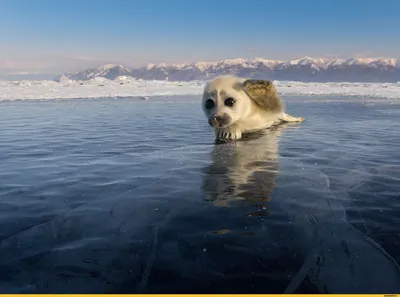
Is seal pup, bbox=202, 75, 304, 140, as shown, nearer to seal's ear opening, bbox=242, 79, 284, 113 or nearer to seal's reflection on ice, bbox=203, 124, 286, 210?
seal's ear opening, bbox=242, 79, 284, 113

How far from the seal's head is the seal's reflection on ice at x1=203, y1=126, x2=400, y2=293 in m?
1.91

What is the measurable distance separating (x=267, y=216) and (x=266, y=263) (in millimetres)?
756

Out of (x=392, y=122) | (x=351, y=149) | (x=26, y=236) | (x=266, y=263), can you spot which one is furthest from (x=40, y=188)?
(x=392, y=122)

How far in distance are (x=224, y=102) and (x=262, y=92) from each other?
1287mm

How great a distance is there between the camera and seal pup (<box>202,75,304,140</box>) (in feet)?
22.8

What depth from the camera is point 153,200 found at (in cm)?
335

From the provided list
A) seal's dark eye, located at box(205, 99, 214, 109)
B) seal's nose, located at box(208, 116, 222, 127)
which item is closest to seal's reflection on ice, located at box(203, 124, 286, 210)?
seal's nose, located at box(208, 116, 222, 127)

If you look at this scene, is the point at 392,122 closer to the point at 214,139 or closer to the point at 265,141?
the point at 265,141

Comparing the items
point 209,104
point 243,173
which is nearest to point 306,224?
point 243,173

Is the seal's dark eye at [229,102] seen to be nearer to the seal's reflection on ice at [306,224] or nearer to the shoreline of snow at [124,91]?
Answer: the seal's reflection on ice at [306,224]

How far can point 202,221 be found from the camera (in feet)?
9.08

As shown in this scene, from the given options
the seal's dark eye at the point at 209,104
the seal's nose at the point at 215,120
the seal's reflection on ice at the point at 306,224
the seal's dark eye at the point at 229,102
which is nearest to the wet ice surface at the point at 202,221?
the seal's reflection on ice at the point at 306,224

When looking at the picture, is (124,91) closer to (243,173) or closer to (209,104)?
(209,104)

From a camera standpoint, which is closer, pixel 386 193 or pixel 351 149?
pixel 386 193
